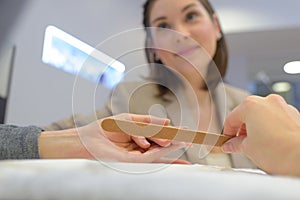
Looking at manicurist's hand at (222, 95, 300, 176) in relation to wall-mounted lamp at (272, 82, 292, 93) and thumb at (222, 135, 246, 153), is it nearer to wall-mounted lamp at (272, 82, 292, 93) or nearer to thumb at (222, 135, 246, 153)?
thumb at (222, 135, 246, 153)

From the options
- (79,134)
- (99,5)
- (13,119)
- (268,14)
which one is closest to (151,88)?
(79,134)

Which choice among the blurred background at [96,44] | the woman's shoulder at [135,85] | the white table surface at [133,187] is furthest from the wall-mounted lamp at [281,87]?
the white table surface at [133,187]

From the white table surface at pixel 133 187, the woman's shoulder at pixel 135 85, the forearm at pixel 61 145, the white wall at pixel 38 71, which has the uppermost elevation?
the white wall at pixel 38 71

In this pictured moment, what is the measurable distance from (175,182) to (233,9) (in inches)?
78.3

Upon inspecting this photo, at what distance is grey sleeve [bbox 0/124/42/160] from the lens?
1.43 feet

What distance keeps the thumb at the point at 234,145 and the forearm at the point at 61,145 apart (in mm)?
194

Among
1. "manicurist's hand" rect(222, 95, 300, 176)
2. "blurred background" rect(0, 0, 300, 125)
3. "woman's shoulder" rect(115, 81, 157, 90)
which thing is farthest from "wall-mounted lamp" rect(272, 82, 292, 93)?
"manicurist's hand" rect(222, 95, 300, 176)

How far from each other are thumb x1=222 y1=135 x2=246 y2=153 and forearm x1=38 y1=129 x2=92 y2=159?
0.19 meters

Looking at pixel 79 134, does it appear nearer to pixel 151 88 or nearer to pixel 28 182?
pixel 151 88

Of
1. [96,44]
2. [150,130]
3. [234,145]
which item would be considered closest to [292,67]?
[96,44]

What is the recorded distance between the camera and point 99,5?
1.72 m

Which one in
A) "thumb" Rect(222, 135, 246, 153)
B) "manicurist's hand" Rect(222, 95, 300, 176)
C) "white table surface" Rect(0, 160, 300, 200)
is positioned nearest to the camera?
"white table surface" Rect(0, 160, 300, 200)

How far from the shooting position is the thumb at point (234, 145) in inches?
16.7

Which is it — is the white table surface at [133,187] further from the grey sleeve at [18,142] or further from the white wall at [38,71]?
the white wall at [38,71]
